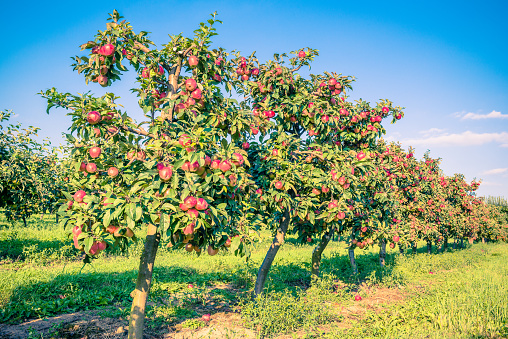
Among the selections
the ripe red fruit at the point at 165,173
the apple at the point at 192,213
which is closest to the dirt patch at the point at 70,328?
the apple at the point at 192,213

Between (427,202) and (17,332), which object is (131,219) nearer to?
(17,332)

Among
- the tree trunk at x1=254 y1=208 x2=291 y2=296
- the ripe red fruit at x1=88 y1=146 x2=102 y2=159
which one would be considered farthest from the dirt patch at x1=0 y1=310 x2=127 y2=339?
the ripe red fruit at x1=88 y1=146 x2=102 y2=159

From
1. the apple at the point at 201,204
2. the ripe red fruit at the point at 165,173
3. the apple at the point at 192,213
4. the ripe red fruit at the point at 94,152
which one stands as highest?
the ripe red fruit at the point at 94,152

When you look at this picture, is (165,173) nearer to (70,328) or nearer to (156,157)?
(156,157)

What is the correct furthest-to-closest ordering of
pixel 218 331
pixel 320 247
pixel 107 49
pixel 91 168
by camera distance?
pixel 320 247 → pixel 218 331 → pixel 107 49 → pixel 91 168

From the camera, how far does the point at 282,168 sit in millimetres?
5039

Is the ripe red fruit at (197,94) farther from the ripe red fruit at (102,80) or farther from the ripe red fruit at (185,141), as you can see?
the ripe red fruit at (102,80)

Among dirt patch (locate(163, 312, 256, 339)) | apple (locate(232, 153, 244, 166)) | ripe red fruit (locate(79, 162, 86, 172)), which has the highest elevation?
apple (locate(232, 153, 244, 166))

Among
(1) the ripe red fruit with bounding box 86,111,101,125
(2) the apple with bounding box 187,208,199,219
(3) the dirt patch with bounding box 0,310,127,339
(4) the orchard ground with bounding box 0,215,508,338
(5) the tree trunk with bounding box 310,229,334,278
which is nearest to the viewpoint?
(2) the apple with bounding box 187,208,199,219

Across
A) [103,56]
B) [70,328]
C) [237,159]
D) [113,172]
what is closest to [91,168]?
[113,172]

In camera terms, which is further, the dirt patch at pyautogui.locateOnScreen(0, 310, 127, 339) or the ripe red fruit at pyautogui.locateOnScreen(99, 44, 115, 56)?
the dirt patch at pyautogui.locateOnScreen(0, 310, 127, 339)

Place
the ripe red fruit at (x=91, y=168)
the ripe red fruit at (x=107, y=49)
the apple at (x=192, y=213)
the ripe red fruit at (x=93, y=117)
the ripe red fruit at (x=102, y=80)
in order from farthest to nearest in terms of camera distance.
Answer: the ripe red fruit at (x=102, y=80), the ripe red fruit at (x=107, y=49), the ripe red fruit at (x=91, y=168), the ripe red fruit at (x=93, y=117), the apple at (x=192, y=213)

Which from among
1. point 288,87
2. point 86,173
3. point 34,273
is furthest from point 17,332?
point 288,87

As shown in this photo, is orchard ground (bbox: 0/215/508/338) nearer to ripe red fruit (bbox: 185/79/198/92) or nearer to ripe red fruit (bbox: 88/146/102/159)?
ripe red fruit (bbox: 185/79/198/92)
